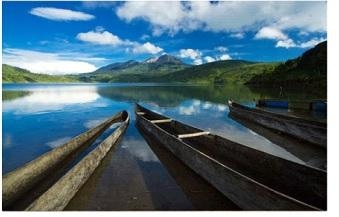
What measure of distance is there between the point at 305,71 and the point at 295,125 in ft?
325

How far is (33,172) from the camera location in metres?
10.4

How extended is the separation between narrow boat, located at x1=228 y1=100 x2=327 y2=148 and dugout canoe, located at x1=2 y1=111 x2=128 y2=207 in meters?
11.9

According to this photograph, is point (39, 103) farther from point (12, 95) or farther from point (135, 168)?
point (135, 168)

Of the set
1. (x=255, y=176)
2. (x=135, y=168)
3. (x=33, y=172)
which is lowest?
(x=135, y=168)

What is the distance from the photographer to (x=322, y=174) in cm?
795

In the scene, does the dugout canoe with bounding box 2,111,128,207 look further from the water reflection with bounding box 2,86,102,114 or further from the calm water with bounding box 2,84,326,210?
the water reflection with bounding box 2,86,102,114

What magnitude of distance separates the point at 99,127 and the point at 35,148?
15.8ft

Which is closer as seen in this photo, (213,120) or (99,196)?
(99,196)

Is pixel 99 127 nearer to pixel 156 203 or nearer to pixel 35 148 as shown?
pixel 35 148

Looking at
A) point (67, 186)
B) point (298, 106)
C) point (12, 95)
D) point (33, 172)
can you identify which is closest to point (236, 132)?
point (33, 172)

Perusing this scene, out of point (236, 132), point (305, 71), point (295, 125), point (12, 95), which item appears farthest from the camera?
point (305, 71)

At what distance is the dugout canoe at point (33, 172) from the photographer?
8828mm

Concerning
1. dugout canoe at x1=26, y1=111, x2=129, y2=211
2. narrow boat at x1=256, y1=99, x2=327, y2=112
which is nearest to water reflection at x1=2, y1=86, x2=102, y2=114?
narrow boat at x1=256, y1=99, x2=327, y2=112
